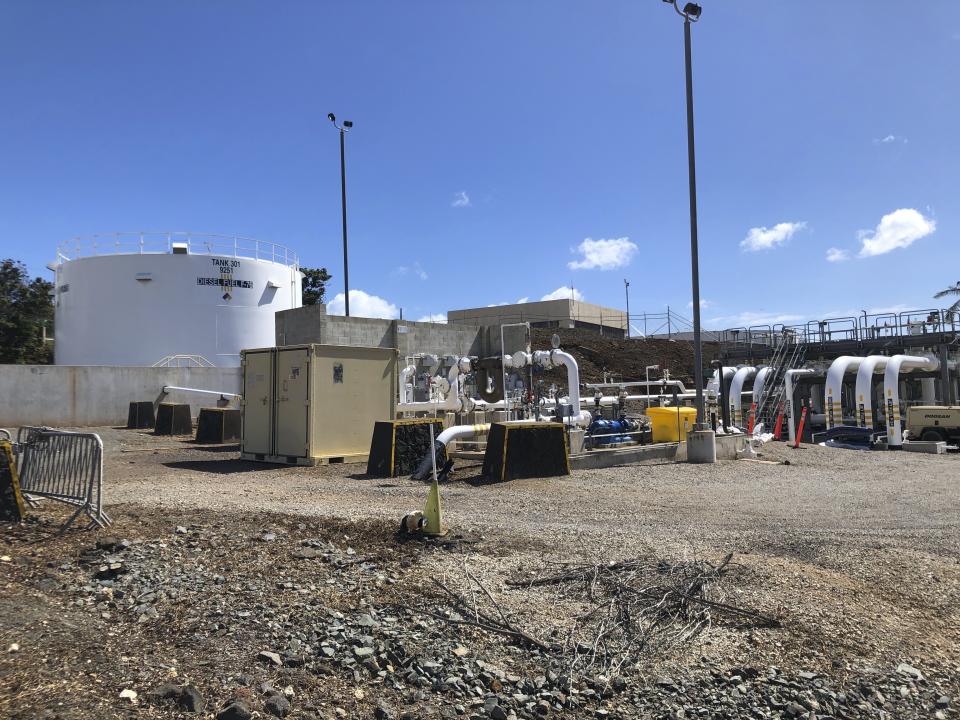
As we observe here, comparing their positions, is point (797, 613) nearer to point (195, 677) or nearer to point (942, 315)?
point (195, 677)

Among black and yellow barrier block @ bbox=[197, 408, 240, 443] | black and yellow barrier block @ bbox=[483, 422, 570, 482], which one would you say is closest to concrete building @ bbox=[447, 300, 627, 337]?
black and yellow barrier block @ bbox=[197, 408, 240, 443]

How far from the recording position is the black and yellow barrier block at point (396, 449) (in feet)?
43.5

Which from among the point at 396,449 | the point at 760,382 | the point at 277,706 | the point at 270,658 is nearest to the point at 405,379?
the point at 396,449

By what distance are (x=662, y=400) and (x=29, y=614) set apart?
17.2 m

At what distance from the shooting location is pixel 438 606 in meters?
5.35

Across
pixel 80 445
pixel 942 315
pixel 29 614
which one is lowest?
pixel 29 614

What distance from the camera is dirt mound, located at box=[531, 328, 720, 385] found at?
Answer: 44875 millimetres

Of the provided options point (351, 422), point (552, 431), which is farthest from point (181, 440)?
point (552, 431)

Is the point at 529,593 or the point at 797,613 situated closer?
the point at 797,613

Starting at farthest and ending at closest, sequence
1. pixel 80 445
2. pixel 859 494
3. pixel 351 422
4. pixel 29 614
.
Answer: pixel 351 422
pixel 859 494
pixel 80 445
pixel 29 614

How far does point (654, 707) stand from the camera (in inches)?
163

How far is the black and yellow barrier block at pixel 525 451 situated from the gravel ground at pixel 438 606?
2.93 m

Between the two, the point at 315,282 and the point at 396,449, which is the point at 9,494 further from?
the point at 315,282

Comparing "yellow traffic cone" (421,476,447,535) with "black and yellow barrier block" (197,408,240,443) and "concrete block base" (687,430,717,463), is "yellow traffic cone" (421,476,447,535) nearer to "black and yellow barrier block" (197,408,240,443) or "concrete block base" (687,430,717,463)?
"concrete block base" (687,430,717,463)
